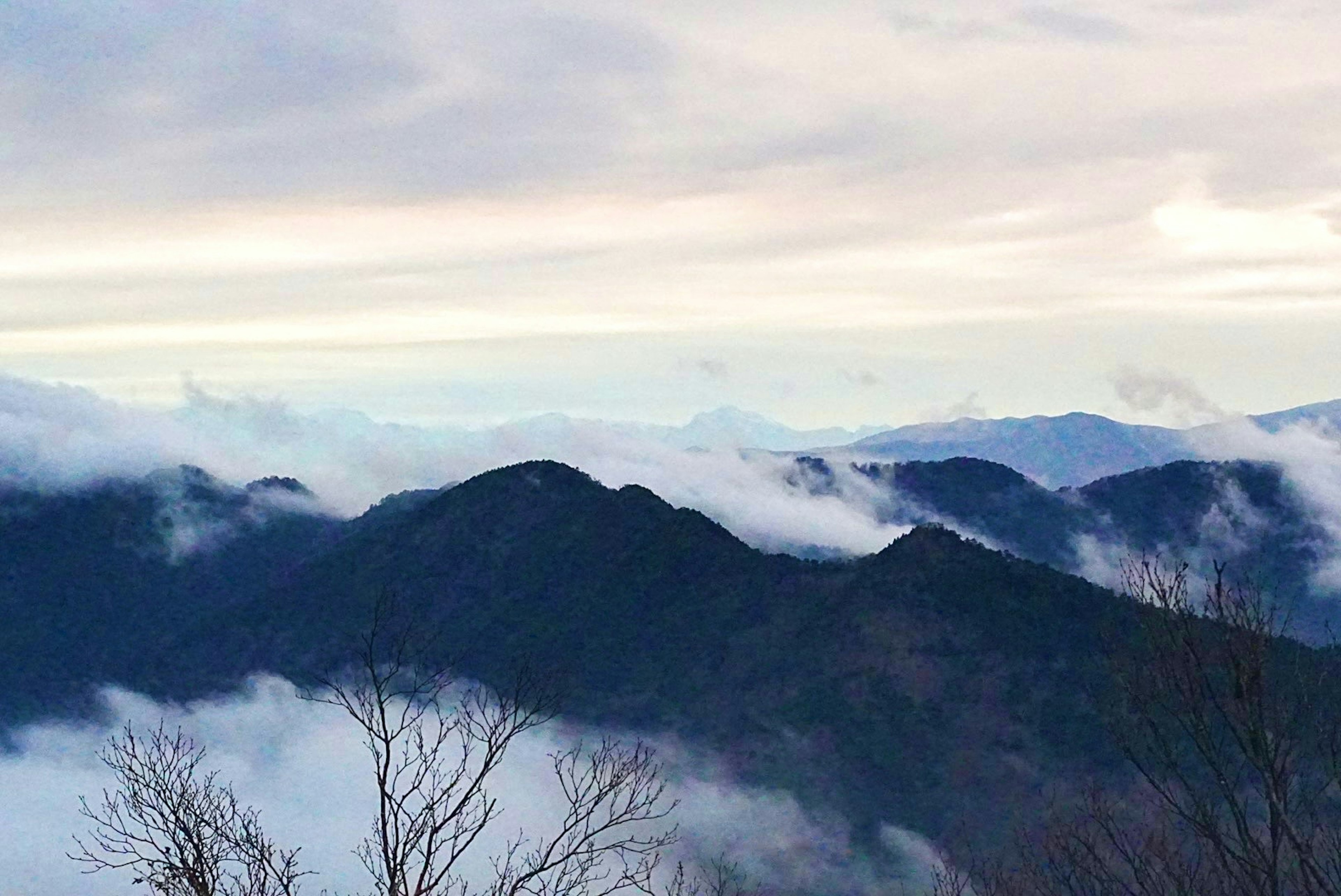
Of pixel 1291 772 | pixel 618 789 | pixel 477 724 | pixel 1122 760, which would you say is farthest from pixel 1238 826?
pixel 1122 760

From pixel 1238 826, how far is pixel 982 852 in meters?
181

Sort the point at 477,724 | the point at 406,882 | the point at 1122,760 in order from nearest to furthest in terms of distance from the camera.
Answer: the point at 406,882 < the point at 477,724 < the point at 1122,760

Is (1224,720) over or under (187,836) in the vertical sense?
under

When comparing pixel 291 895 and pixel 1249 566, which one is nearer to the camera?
pixel 291 895

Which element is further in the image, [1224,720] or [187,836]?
[1224,720]

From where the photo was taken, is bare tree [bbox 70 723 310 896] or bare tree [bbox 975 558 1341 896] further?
bare tree [bbox 975 558 1341 896]

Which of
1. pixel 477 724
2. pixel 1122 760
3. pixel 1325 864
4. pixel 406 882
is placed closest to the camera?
pixel 406 882

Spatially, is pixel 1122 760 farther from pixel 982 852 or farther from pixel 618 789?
pixel 618 789

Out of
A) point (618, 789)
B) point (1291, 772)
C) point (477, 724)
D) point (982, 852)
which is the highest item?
point (477, 724)

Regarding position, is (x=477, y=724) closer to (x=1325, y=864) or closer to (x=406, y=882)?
(x=406, y=882)

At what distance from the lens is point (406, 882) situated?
24.2m

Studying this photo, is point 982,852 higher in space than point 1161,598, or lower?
lower

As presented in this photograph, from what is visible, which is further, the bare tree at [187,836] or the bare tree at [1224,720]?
the bare tree at [1224,720]

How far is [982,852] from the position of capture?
195250 millimetres
